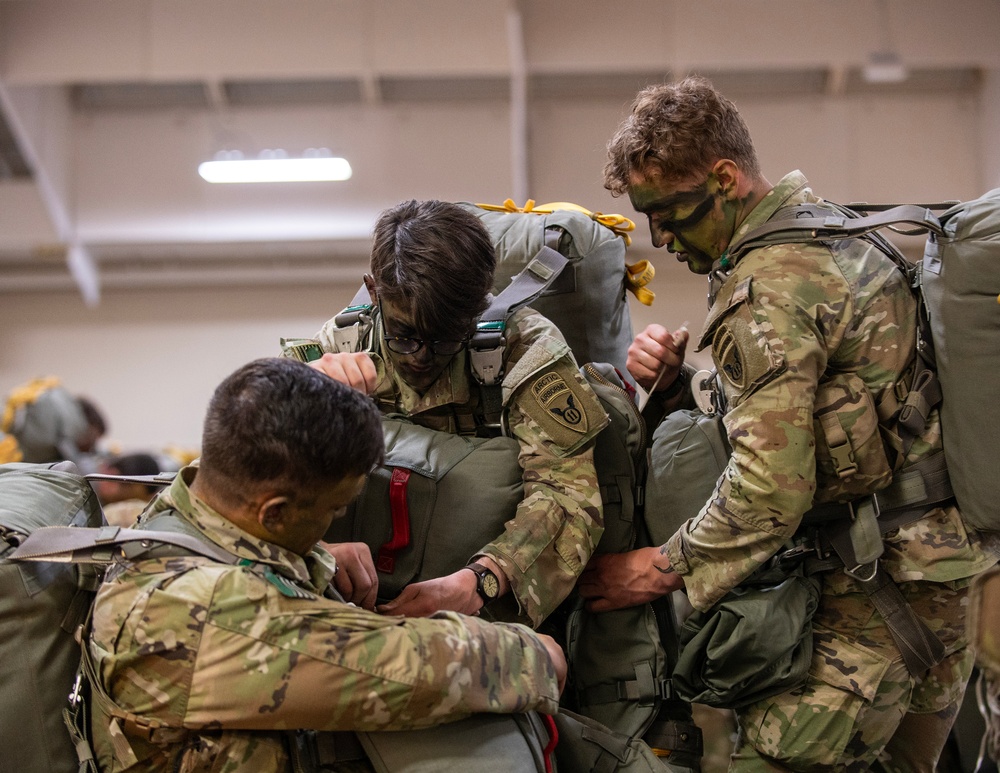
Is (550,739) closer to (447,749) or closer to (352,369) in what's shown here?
(447,749)

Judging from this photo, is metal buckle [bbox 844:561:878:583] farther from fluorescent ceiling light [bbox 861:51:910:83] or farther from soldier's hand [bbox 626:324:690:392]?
fluorescent ceiling light [bbox 861:51:910:83]

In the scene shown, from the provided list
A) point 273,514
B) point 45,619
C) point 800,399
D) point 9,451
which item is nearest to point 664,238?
point 800,399

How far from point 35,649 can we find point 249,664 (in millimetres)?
454

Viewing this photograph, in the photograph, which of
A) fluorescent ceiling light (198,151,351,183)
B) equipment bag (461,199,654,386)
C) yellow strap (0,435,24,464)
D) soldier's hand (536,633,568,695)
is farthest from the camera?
fluorescent ceiling light (198,151,351,183)

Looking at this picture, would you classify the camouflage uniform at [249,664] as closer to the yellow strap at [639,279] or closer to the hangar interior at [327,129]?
the yellow strap at [639,279]

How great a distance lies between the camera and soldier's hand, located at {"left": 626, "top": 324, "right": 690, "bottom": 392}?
8.23 ft

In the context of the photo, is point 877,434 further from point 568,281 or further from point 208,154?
point 208,154

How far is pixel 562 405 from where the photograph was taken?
2258 mm

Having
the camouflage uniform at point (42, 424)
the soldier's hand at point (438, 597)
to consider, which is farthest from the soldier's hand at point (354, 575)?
the camouflage uniform at point (42, 424)

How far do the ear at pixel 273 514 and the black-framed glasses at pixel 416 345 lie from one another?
0.66m

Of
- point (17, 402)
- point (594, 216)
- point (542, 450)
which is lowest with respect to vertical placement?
point (17, 402)

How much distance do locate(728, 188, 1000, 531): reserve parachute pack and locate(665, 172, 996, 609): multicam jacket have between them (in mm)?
40

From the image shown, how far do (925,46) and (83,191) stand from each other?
283 inches

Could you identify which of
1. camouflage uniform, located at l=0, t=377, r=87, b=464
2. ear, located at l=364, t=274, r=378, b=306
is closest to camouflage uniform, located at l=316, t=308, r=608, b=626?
ear, located at l=364, t=274, r=378, b=306
